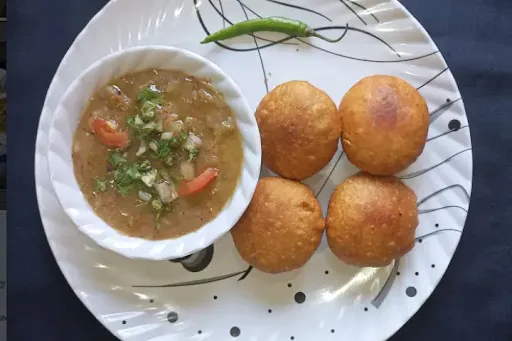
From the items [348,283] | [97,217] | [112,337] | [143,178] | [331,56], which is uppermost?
[331,56]

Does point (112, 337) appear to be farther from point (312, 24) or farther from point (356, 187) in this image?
point (312, 24)

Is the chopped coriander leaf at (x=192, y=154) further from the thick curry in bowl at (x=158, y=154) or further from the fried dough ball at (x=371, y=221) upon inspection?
the fried dough ball at (x=371, y=221)

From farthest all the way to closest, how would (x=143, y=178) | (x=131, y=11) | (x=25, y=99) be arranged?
(x=25, y=99) → (x=131, y=11) → (x=143, y=178)

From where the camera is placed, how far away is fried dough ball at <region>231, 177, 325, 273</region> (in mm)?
2750

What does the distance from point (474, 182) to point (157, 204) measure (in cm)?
162

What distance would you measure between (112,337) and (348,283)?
1184 mm

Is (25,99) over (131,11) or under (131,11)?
under

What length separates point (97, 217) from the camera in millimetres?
2674

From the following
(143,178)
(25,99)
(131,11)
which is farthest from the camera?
(25,99)

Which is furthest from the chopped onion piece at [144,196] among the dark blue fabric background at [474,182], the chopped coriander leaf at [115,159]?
the dark blue fabric background at [474,182]

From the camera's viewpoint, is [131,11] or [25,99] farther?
[25,99]

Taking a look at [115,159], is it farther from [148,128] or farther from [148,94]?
[148,94]

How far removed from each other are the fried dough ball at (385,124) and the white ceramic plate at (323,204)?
0.19 metres

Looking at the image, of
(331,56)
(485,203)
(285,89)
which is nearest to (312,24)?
(331,56)
